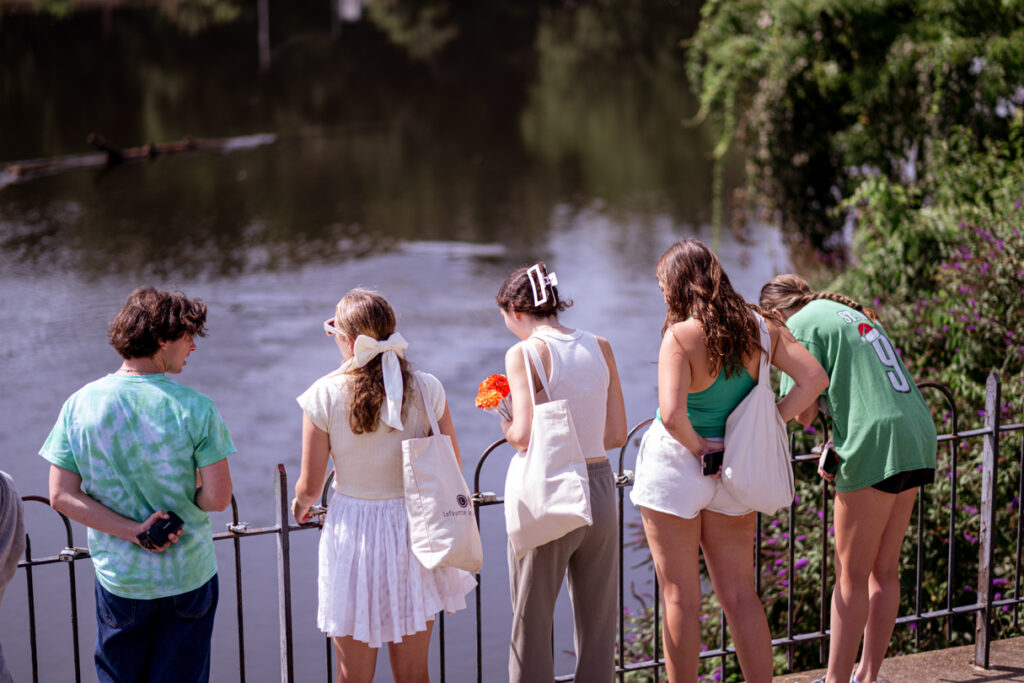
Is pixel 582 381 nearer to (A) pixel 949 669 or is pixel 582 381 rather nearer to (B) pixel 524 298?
(B) pixel 524 298

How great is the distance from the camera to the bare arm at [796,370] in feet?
11.1

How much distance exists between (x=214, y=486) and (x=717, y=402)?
144 cm

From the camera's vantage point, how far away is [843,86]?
10.8 meters

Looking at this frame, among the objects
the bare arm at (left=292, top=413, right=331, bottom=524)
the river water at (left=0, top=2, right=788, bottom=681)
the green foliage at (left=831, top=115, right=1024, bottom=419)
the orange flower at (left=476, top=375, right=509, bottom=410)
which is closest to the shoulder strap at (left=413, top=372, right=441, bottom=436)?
the orange flower at (left=476, top=375, right=509, bottom=410)

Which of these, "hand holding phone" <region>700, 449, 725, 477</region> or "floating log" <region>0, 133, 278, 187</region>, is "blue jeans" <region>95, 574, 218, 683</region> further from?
"floating log" <region>0, 133, 278, 187</region>

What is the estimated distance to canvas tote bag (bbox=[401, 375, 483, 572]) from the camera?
3104 mm

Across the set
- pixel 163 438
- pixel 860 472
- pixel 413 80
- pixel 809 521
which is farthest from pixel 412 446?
pixel 413 80

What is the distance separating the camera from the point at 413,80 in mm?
31547

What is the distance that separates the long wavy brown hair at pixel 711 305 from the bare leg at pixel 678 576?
0.47m

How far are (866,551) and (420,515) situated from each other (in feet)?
4.69

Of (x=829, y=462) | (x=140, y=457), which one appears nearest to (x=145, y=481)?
(x=140, y=457)

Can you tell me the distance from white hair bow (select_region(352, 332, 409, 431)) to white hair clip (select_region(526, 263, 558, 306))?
0.43m

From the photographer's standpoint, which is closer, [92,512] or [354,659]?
[92,512]

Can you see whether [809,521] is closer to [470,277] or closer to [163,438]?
[163,438]
